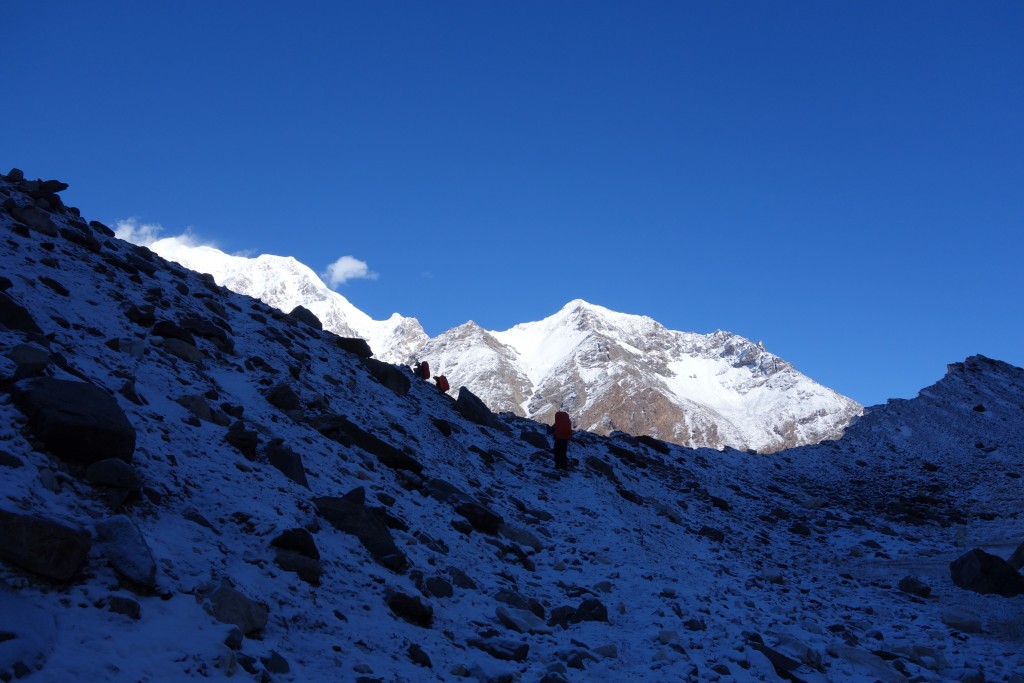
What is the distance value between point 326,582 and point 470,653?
214 centimetres

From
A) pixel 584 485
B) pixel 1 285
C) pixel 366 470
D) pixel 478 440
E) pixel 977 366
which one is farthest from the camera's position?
pixel 977 366

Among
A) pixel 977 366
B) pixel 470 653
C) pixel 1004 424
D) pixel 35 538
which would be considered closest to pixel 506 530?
A: pixel 470 653

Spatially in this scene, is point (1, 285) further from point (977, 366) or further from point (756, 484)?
point (977, 366)

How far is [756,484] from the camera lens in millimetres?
28047

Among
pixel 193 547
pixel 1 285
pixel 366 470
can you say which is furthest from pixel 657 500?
pixel 1 285

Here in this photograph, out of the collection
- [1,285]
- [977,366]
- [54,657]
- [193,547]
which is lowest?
[54,657]

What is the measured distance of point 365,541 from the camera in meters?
11.4

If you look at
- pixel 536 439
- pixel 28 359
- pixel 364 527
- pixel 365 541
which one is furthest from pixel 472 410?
pixel 28 359

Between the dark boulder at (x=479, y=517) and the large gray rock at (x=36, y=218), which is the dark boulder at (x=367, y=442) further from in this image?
the large gray rock at (x=36, y=218)

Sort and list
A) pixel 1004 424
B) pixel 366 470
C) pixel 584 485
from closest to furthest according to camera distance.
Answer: pixel 366 470 < pixel 584 485 < pixel 1004 424

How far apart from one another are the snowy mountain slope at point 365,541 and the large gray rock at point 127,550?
48mm

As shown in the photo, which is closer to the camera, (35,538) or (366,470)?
(35,538)

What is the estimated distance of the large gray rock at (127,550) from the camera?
24.8ft

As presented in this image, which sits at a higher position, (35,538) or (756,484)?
(756,484)
